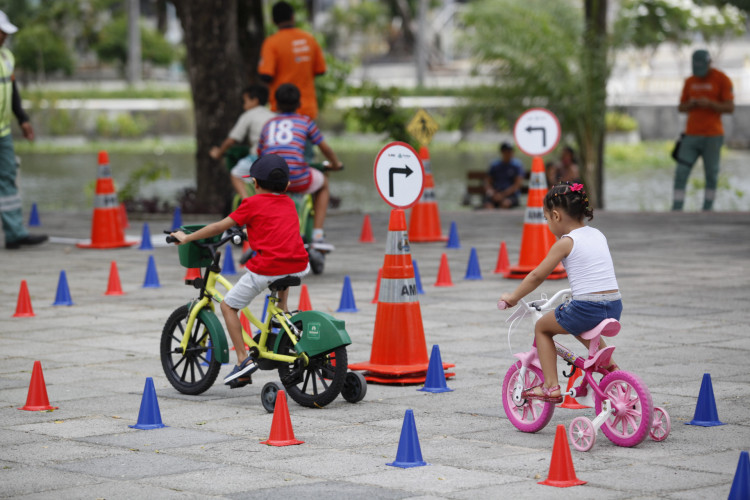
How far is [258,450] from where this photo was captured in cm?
576

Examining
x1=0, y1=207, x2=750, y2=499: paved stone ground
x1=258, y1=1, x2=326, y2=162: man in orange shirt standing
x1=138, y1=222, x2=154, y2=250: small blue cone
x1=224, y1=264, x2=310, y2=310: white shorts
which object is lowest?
x1=0, y1=207, x2=750, y2=499: paved stone ground

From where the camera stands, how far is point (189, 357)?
7.22 m

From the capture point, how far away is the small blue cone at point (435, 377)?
23.2ft

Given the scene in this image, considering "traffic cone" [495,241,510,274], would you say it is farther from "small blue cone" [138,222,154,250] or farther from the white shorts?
the white shorts

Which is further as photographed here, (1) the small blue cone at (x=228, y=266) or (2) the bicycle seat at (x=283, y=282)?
(1) the small blue cone at (x=228, y=266)

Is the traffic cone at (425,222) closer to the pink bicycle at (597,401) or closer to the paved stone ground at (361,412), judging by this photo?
the paved stone ground at (361,412)

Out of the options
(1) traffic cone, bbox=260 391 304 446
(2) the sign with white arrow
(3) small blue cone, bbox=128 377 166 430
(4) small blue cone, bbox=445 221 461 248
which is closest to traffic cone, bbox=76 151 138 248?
(4) small blue cone, bbox=445 221 461 248

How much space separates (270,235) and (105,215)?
7.63 m

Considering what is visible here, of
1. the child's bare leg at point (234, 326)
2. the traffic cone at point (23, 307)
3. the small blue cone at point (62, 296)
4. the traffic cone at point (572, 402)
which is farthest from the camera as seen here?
the small blue cone at point (62, 296)

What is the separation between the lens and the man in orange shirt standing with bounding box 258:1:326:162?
12.9 metres

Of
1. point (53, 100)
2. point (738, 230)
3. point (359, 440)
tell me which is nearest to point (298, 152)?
point (359, 440)

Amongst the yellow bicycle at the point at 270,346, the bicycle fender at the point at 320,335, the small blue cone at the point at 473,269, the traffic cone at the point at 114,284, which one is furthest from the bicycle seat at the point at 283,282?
the small blue cone at the point at 473,269

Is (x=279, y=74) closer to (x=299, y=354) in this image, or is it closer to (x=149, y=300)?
(x=149, y=300)

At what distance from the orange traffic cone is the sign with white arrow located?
105mm
